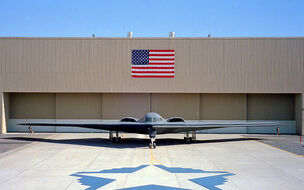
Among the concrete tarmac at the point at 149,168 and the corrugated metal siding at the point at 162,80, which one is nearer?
the concrete tarmac at the point at 149,168

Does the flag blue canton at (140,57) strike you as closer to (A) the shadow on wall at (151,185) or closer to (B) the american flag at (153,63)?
(B) the american flag at (153,63)

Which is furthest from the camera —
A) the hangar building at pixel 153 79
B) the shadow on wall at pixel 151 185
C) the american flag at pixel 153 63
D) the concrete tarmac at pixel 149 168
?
the american flag at pixel 153 63

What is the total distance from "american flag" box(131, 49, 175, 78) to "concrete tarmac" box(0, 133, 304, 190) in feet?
29.8

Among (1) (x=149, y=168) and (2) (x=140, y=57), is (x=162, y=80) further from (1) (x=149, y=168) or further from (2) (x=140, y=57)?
(1) (x=149, y=168)

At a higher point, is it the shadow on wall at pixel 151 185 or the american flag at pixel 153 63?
the american flag at pixel 153 63

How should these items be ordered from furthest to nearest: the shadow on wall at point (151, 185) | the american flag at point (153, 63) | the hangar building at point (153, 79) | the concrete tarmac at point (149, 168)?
1. the american flag at point (153, 63)
2. the hangar building at point (153, 79)
3. the concrete tarmac at point (149, 168)
4. the shadow on wall at point (151, 185)

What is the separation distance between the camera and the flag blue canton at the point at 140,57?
25781 mm

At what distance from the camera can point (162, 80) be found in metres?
25.7

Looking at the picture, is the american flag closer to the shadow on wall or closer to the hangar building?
the hangar building

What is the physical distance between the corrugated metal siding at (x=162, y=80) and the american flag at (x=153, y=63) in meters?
0.46

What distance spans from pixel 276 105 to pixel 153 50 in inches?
502

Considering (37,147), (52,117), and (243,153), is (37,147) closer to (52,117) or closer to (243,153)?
(52,117)

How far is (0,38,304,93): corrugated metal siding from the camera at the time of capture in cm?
2564

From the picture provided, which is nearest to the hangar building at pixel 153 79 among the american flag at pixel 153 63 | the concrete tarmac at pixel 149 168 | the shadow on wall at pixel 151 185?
the american flag at pixel 153 63
